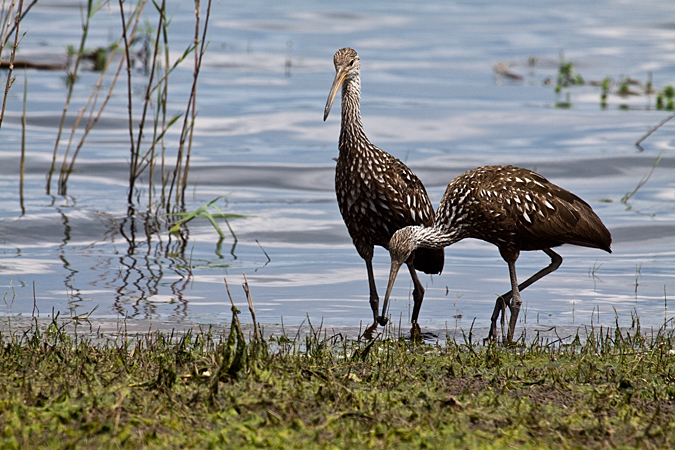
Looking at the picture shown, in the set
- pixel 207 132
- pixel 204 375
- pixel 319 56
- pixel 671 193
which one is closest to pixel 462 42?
pixel 319 56

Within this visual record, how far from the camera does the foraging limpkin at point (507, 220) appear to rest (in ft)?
21.4

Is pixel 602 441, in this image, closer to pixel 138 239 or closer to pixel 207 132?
pixel 138 239

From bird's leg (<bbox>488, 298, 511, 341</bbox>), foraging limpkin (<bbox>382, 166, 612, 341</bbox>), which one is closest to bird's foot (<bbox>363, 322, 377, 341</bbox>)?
foraging limpkin (<bbox>382, 166, 612, 341</bbox>)

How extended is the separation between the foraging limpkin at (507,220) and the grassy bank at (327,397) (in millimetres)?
1247

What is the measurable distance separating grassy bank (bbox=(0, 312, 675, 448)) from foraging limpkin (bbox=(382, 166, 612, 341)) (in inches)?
49.1

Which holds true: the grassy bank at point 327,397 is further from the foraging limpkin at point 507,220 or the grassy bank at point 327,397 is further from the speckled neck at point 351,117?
the speckled neck at point 351,117

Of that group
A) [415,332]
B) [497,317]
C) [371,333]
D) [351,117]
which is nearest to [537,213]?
[497,317]

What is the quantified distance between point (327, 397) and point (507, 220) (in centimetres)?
257

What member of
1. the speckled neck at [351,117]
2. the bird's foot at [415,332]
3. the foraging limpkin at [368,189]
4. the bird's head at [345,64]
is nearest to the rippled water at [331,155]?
the bird's foot at [415,332]

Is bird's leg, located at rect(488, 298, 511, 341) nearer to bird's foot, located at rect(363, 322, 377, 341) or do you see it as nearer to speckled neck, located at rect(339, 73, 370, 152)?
bird's foot, located at rect(363, 322, 377, 341)

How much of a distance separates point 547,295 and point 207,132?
8.87m

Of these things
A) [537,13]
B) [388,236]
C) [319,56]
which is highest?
[537,13]

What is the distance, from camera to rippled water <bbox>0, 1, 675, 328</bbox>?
7.97m

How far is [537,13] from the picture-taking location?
1063 inches
